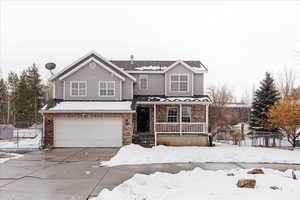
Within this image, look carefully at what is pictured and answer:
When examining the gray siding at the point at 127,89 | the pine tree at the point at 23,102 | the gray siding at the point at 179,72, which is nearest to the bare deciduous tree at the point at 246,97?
the pine tree at the point at 23,102

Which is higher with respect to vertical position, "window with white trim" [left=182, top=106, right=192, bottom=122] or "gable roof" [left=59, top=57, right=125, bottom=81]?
"gable roof" [left=59, top=57, right=125, bottom=81]

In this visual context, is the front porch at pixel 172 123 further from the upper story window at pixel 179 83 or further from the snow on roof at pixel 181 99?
the upper story window at pixel 179 83

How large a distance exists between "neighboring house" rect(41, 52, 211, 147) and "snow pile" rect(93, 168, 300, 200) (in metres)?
12.5

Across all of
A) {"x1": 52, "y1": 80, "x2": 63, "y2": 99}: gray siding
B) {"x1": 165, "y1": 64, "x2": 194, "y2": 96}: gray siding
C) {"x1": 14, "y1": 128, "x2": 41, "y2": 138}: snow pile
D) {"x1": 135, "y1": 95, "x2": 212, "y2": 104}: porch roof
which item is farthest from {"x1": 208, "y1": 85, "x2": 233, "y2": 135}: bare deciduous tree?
{"x1": 14, "y1": 128, "x2": 41, "y2": 138}: snow pile

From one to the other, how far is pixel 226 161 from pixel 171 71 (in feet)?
37.2

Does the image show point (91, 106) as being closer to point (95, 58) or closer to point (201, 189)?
point (95, 58)

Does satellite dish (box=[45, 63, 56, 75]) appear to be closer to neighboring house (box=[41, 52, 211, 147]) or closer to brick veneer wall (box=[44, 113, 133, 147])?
neighboring house (box=[41, 52, 211, 147])

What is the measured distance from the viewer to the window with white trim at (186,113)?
77.9 feet

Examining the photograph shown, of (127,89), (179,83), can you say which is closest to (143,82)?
(127,89)

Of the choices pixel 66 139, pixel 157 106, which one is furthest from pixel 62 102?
pixel 157 106

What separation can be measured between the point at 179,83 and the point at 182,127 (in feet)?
12.5

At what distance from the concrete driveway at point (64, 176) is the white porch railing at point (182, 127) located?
821cm

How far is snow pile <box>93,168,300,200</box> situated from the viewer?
6926mm

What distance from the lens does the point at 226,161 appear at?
14.7 metres
